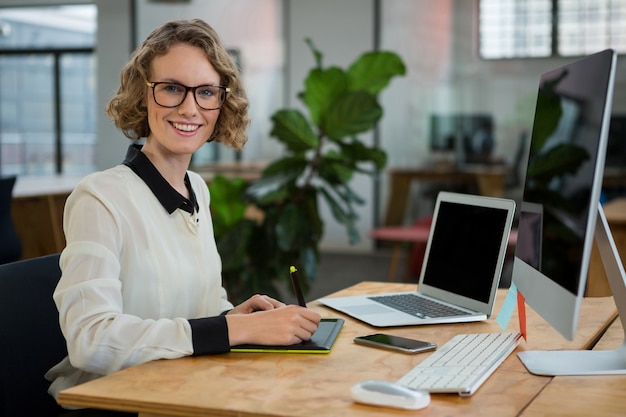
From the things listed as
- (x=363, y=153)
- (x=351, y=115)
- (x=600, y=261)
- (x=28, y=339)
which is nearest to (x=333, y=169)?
(x=363, y=153)

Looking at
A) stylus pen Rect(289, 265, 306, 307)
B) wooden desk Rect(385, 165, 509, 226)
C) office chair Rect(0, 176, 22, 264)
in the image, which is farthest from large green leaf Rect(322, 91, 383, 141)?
wooden desk Rect(385, 165, 509, 226)

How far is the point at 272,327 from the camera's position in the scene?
1.69 metres

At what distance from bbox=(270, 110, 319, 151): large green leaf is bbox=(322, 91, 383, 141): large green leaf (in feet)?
0.29

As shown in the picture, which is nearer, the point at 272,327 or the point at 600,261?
the point at 272,327

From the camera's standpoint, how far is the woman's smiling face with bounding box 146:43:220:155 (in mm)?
1905

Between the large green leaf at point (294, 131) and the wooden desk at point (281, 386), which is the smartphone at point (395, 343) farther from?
the large green leaf at point (294, 131)

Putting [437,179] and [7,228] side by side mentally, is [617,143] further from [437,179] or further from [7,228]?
[7,228]

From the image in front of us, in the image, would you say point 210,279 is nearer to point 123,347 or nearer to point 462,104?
point 123,347

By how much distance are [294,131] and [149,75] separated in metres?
2.33

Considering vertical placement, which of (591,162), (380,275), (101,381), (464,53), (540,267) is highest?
(464,53)

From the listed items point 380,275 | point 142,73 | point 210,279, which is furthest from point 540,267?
point 380,275

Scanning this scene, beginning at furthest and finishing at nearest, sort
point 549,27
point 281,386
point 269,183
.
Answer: point 549,27 → point 269,183 → point 281,386

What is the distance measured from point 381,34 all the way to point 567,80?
7.00 m

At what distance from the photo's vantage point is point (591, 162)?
4.61 ft
